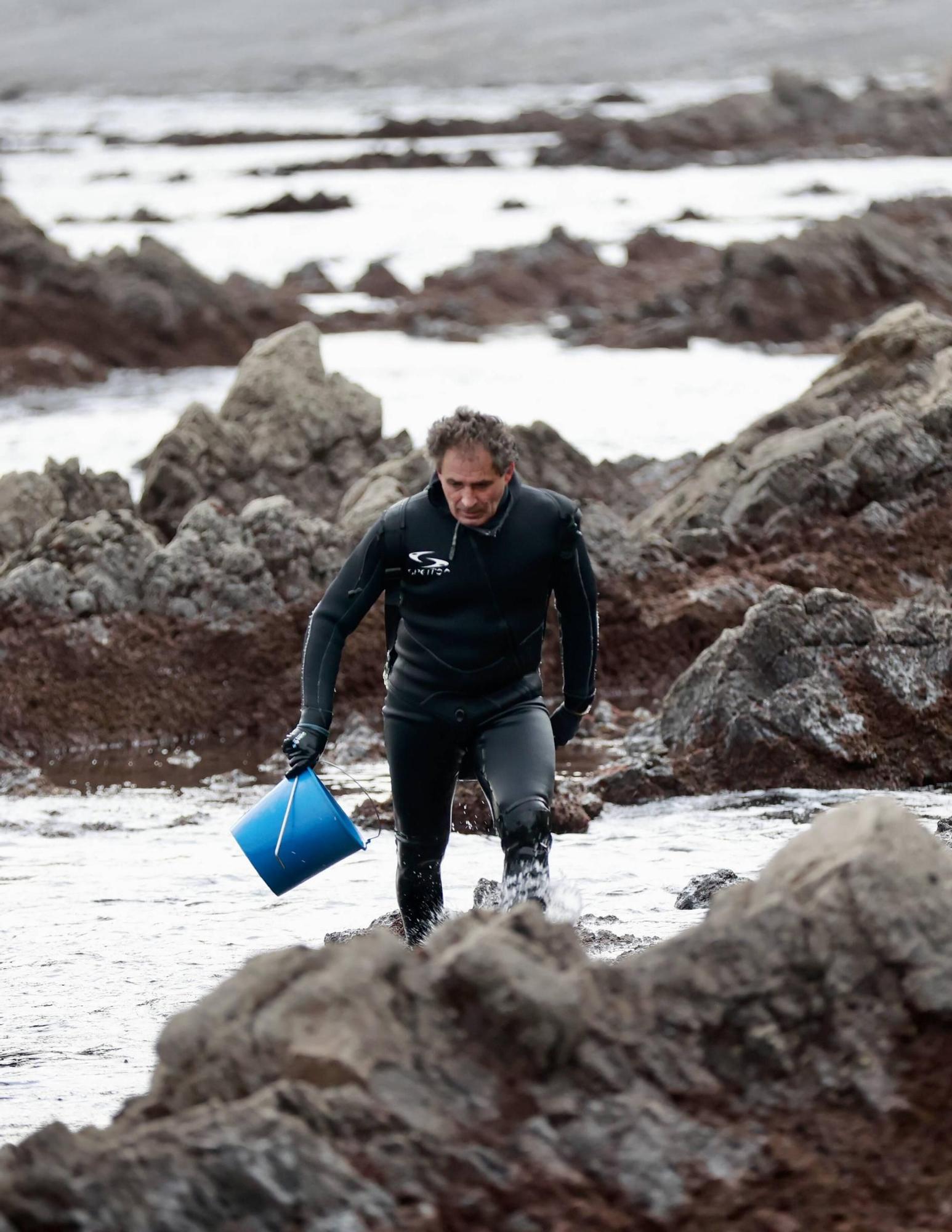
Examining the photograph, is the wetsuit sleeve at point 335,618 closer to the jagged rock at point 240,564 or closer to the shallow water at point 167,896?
the shallow water at point 167,896

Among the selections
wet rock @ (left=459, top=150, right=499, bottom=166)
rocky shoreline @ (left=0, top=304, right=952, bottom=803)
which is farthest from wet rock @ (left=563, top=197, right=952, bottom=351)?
wet rock @ (left=459, top=150, right=499, bottom=166)

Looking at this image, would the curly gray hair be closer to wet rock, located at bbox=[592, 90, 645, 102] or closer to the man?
the man

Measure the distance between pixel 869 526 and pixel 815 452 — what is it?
85 cm

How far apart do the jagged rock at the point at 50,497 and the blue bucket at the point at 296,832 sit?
805 centimetres

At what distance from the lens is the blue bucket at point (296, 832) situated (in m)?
6.14

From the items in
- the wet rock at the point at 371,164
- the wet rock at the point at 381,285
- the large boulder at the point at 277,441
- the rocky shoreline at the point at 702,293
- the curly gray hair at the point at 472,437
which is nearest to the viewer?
the curly gray hair at the point at 472,437

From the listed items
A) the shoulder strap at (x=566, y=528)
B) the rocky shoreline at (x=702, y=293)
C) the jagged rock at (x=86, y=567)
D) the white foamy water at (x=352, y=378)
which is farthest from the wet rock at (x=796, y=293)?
the shoulder strap at (x=566, y=528)

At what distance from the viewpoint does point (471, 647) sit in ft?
20.7

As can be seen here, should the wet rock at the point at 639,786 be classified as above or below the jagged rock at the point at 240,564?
below

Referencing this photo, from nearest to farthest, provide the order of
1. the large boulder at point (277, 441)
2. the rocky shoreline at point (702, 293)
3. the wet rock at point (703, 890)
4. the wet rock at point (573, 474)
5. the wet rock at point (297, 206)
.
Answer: the wet rock at point (703, 890) → the large boulder at point (277, 441) → the wet rock at point (573, 474) → the rocky shoreline at point (702, 293) → the wet rock at point (297, 206)

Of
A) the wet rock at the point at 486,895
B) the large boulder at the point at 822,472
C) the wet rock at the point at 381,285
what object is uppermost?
the wet rock at the point at 381,285

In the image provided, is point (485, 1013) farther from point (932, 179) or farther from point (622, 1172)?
point (932, 179)

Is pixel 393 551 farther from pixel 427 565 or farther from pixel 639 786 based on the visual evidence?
pixel 639 786

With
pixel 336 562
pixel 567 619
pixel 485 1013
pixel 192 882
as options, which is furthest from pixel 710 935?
pixel 336 562
